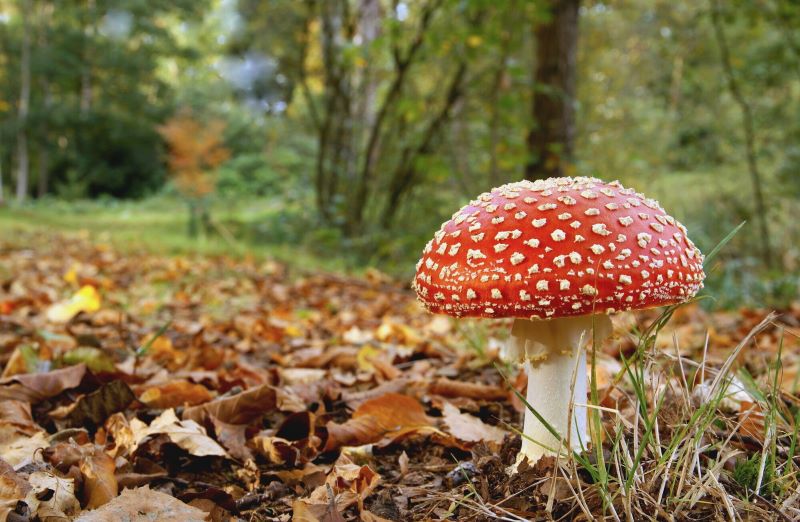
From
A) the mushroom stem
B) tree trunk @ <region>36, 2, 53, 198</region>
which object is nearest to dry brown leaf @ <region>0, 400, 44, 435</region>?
the mushroom stem

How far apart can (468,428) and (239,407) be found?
749 millimetres

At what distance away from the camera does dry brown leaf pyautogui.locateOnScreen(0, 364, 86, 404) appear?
2.13 meters

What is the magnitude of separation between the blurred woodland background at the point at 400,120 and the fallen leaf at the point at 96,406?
4.62 meters

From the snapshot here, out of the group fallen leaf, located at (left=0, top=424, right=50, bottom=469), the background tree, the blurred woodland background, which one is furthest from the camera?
the background tree

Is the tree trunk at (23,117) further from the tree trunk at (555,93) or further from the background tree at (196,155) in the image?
the tree trunk at (555,93)

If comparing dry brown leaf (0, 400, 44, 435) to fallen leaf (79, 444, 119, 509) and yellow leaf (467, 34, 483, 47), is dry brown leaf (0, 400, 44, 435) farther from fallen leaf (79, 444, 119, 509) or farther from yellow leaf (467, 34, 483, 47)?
yellow leaf (467, 34, 483, 47)

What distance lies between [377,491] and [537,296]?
0.70 metres

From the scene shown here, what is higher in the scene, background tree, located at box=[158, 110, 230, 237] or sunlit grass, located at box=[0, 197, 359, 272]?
background tree, located at box=[158, 110, 230, 237]

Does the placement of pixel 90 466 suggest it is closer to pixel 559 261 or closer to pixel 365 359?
pixel 559 261

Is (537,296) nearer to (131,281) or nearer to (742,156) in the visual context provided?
(131,281)

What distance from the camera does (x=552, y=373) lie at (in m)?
1.83

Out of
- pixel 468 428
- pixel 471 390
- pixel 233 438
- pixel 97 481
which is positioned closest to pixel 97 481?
pixel 97 481

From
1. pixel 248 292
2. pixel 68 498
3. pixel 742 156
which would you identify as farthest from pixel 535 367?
pixel 742 156

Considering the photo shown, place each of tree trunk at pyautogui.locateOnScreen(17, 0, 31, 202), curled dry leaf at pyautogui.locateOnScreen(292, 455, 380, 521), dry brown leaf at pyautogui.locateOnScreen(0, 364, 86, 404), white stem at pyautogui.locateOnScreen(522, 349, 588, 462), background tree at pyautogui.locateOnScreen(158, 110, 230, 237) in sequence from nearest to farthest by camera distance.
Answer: curled dry leaf at pyautogui.locateOnScreen(292, 455, 380, 521) < white stem at pyautogui.locateOnScreen(522, 349, 588, 462) < dry brown leaf at pyautogui.locateOnScreen(0, 364, 86, 404) < background tree at pyautogui.locateOnScreen(158, 110, 230, 237) < tree trunk at pyautogui.locateOnScreen(17, 0, 31, 202)
